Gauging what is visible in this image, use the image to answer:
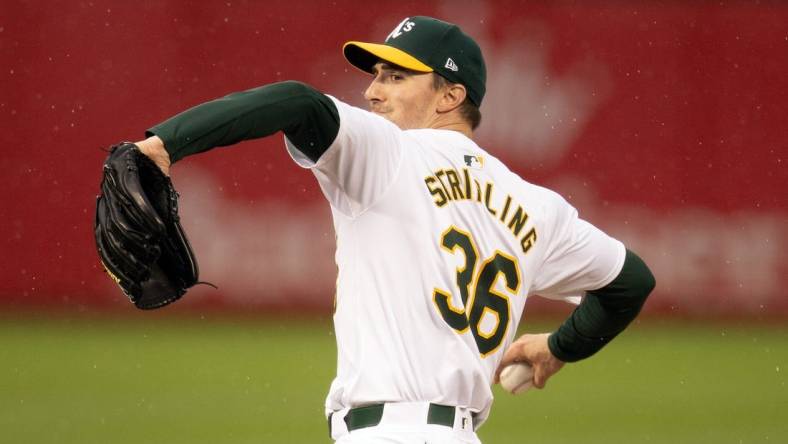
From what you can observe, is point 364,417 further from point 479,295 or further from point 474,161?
point 474,161

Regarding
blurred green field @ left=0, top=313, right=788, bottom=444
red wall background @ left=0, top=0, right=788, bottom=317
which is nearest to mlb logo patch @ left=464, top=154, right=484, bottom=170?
blurred green field @ left=0, top=313, right=788, bottom=444

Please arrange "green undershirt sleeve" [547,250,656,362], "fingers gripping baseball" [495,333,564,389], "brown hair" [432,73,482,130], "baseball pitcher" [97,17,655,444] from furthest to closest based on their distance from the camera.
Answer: "fingers gripping baseball" [495,333,564,389]
"green undershirt sleeve" [547,250,656,362]
"brown hair" [432,73,482,130]
"baseball pitcher" [97,17,655,444]

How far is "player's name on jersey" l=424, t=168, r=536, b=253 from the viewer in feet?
10.0

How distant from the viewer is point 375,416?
118 inches

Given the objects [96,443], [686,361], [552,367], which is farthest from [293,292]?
[552,367]

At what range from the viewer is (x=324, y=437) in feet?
23.8

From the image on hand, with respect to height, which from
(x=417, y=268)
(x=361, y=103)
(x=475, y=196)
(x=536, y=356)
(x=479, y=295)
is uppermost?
(x=475, y=196)

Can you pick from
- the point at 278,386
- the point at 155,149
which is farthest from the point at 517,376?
the point at 278,386

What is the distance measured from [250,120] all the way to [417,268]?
68 centimetres

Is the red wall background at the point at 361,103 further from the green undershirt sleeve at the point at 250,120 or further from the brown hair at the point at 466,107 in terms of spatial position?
the green undershirt sleeve at the point at 250,120

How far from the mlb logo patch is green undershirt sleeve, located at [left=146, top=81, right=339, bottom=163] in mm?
579

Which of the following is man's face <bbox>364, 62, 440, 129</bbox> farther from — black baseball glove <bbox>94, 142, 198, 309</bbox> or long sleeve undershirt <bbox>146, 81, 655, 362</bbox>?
black baseball glove <bbox>94, 142, 198, 309</bbox>

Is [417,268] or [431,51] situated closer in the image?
[417,268]

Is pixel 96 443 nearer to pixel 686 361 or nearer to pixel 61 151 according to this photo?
pixel 61 151
